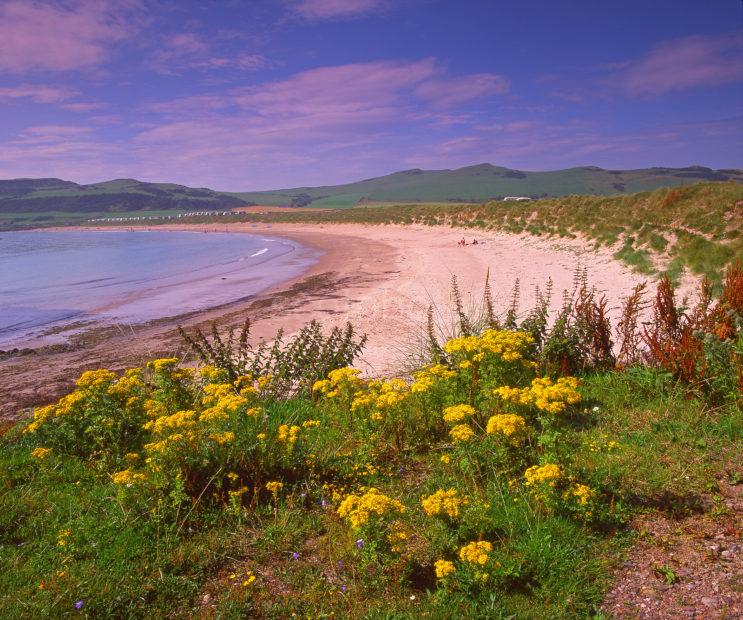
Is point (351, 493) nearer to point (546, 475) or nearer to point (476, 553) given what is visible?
point (476, 553)

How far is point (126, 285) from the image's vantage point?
2703cm

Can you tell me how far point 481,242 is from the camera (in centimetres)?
3366

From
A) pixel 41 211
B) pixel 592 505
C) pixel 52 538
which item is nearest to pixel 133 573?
pixel 52 538

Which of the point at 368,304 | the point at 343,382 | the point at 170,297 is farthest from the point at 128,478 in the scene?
the point at 170,297

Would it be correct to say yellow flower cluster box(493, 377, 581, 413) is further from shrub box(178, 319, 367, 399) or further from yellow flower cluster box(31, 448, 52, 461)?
yellow flower cluster box(31, 448, 52, 461)

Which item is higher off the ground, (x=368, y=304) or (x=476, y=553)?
(x=476, y=553)

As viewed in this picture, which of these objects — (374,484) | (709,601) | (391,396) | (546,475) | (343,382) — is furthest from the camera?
(343,382)

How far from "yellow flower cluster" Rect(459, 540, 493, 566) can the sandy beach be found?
5.41 metres

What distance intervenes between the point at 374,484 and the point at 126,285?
86.2 feet

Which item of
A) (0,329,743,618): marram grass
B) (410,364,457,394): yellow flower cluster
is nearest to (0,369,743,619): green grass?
(0,329,743,618): marram grass

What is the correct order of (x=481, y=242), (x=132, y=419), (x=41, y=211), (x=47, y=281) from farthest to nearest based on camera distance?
(x=41, y=211)
(x=481, y=242)
(x=47, y=281)
(x=132, y=419)

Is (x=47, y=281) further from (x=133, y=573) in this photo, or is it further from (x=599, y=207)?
(x=599, y=207)

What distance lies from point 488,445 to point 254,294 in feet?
60.6

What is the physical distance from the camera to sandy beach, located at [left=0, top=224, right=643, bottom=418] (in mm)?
10741
